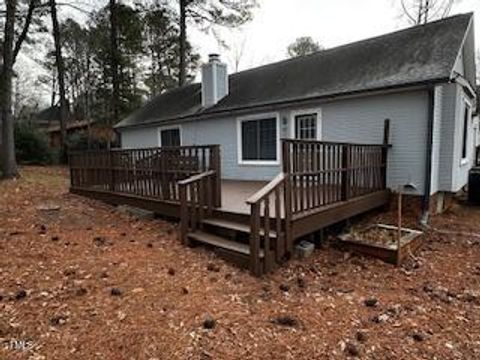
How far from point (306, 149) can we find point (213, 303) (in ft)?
7.96

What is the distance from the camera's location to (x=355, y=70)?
8703mm

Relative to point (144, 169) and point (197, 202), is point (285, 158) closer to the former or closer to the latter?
point (197, 202)

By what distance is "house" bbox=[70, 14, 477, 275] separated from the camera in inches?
189

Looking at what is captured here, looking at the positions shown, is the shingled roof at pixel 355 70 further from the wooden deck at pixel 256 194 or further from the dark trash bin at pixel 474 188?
the dark trash bin at pixel 474 188

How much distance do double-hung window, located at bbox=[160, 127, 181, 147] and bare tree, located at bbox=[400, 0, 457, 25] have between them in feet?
45.7

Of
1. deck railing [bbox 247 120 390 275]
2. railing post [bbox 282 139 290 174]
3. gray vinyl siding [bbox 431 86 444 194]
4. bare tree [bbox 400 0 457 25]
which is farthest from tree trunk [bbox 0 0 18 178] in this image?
bare tree [bbox 400 0 457 25]

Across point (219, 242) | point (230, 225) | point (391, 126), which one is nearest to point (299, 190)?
point (230, 225)

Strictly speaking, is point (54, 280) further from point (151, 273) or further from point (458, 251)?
point (458, 251)

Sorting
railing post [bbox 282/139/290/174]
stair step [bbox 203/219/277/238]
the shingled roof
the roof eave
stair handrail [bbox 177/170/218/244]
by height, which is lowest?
stair step [bbox 203/219/277/238]

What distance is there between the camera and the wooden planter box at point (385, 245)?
16.7 feet

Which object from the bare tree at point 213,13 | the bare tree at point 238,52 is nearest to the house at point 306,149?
the bare tree at point 213,13

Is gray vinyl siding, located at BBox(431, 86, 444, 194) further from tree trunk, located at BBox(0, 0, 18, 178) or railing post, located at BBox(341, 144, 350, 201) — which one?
tree trunk, located at BBox(0, 0, 18, 178)

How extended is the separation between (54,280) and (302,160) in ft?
11.2

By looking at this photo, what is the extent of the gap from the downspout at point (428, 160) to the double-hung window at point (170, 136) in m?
8.66
